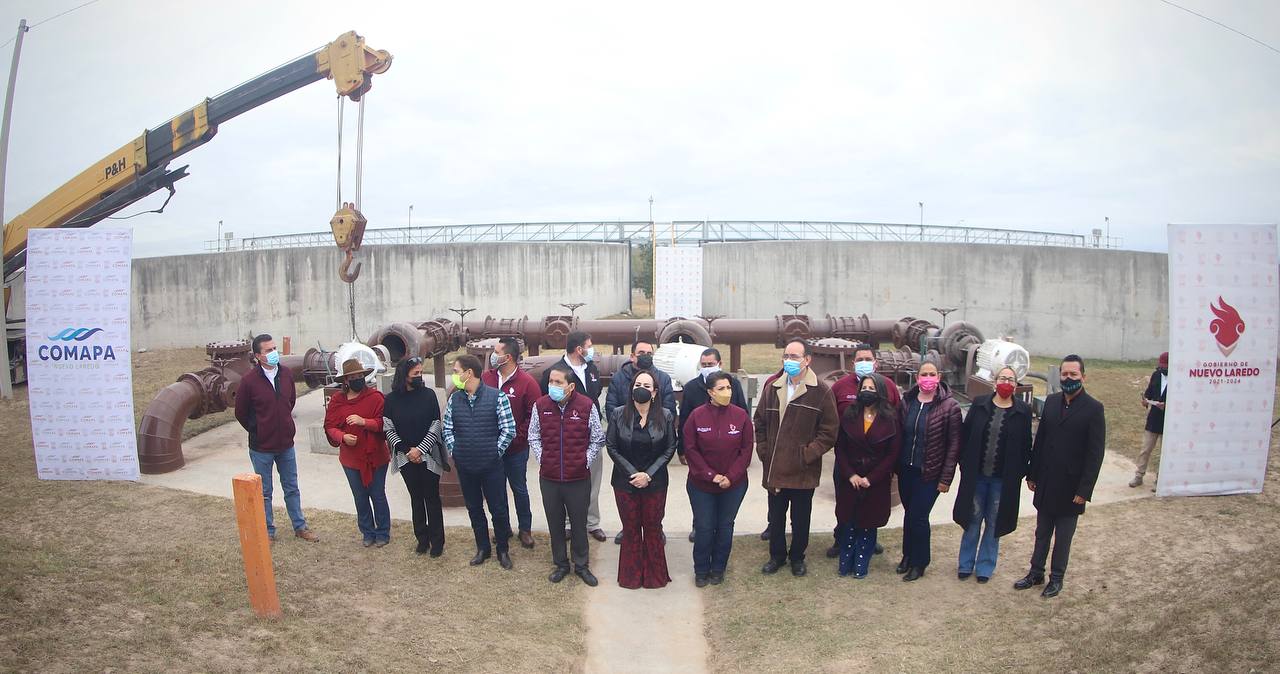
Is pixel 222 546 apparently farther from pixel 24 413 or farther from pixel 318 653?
pixel 24 413

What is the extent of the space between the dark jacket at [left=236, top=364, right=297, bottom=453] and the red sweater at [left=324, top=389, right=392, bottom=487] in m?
0.60

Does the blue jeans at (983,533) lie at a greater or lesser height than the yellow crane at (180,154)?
lesser

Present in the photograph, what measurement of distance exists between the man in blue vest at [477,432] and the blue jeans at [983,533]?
3335 mm

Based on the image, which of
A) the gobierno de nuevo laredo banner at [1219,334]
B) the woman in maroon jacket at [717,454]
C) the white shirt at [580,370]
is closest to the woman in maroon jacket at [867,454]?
the woman in maroon jacket at [717,454]

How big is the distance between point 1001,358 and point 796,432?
17.8 ft

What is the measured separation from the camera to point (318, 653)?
4.43 meters

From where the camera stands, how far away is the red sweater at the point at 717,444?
5457 millimetres

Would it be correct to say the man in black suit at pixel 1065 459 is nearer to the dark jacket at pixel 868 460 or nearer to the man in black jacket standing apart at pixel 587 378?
the dark jacket at pixel 868 460

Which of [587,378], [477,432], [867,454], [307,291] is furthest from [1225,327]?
[307,291]

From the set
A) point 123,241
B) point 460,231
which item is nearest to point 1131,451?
point 123,241

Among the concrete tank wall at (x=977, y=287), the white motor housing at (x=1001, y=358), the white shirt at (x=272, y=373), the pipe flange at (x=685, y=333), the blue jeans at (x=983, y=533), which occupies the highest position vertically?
the concrete tank wall at (x=977, y=287)

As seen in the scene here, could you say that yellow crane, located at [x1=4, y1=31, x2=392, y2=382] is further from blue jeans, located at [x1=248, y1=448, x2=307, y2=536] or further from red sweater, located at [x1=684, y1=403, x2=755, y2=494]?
red sweater, located at [x1=684, y1=403, x2=755, y2=494]

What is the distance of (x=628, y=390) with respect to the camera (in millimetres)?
6168

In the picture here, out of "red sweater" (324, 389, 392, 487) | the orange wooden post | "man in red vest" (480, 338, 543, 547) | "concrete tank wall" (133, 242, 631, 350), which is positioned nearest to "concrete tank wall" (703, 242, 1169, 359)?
"concrete tank wall" (133, 242, 631, 350)
